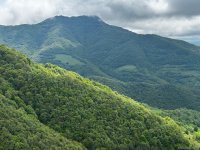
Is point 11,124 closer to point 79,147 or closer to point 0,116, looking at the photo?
point 0,116

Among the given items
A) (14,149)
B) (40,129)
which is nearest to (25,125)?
(40,129)

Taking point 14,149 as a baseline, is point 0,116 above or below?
above

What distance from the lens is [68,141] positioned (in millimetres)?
198750

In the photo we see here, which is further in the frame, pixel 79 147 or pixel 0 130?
pixel 79 147

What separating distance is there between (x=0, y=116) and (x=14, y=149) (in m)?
21.7

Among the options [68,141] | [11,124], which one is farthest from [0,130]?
[68,141]

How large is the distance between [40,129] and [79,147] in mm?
20017

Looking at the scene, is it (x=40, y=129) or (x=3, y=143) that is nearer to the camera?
(x=3, y=143)

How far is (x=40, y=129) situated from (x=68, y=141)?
560 inches

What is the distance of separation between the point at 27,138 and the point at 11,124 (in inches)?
413

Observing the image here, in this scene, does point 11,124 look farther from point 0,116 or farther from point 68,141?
point 68,141

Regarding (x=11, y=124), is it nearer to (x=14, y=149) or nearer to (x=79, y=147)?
(x=14, y=149)

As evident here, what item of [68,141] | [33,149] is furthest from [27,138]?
[68,141]

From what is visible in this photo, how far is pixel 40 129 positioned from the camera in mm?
197750
